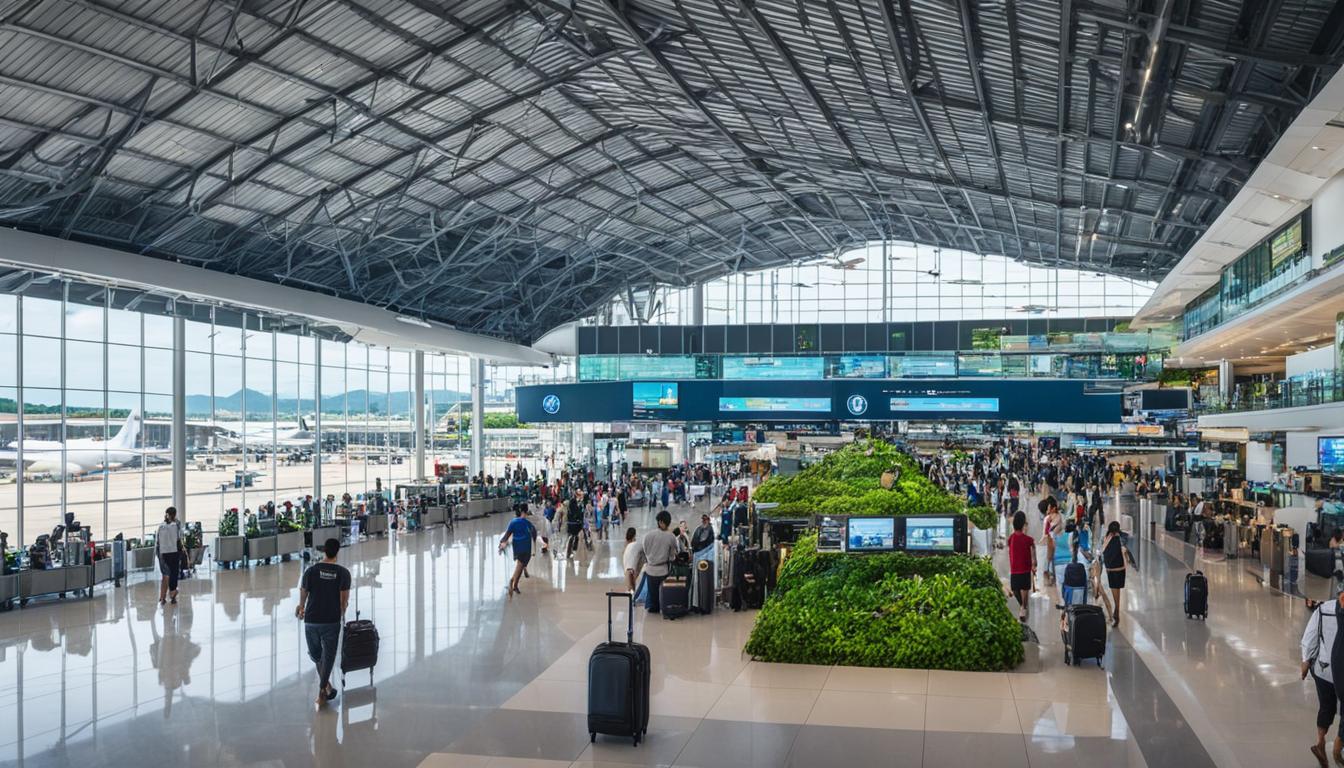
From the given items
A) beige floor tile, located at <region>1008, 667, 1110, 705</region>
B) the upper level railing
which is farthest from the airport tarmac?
the upper level railing

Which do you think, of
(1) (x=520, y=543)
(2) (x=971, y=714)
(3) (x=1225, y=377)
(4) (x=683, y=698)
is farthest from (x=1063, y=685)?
(3) (x=1225, y=377)

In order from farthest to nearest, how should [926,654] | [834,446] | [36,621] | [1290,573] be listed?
[834,446]
[1290,573]
[36,621]
[926,654]

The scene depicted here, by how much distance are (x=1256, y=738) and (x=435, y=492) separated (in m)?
28.7

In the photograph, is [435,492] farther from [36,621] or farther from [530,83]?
[36,621]

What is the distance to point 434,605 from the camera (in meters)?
14.3

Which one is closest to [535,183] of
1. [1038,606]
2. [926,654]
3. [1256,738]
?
[1038,606]

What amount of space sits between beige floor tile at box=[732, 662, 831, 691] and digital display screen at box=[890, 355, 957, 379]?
36.1m

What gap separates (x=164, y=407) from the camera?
28.3 m

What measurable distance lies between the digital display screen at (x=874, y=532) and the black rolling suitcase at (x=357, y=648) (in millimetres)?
5392

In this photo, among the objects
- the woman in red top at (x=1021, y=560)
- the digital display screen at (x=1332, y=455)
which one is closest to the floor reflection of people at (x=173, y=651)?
the woman in red top at (x=1021, y=560)

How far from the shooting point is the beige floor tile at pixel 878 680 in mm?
9008

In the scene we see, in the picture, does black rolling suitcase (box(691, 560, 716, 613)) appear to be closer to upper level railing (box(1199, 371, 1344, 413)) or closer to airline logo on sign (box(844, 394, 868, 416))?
upper level railing (box(1199, 371, 1344, 413))

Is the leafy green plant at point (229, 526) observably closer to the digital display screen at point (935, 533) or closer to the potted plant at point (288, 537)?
the potted plant at point (288, 537)

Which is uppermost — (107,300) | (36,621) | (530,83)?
(530,83)
